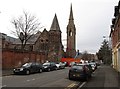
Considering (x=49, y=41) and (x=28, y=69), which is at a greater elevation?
(x=49, y=41)

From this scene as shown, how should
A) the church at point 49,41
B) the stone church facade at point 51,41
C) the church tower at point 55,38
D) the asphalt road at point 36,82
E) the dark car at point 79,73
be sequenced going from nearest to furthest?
the asphalt road at point 36,82 → the dark car at point 79,73 → the church at point 49,41 → the church tower at point 55,38 → the stone church facade at point 51,41

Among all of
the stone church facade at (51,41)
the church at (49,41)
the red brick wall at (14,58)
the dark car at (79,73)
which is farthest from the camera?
the stone church facade at (51,41)

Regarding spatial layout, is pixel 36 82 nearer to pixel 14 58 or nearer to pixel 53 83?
pixel 53 83

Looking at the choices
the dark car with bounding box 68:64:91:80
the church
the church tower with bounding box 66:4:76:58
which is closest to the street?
the dark car with bounding box 68:64:91:80

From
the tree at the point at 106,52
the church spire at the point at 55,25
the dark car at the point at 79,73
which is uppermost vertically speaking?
the church spire at the point at 55,25

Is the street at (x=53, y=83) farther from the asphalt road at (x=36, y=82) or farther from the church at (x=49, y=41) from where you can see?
the church at (x=49, y=41)

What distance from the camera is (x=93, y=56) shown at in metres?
Result: 181

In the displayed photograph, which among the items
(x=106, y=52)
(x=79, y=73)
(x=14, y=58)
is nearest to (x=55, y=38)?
(x=106, y=52)

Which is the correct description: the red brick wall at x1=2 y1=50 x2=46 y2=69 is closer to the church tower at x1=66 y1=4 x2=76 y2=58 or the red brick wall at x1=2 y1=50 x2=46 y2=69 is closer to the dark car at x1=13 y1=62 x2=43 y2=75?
the dark car at x1=13 y1=62 x2=43 y2=75

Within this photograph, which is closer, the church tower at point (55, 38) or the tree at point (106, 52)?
the church tower at point (55, 38)

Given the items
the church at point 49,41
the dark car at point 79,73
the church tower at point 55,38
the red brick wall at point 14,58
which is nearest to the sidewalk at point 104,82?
the dark car at point 79,73

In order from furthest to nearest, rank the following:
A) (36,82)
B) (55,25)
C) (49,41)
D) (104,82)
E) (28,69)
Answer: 1. (55,25)
2. (49,41)
3. (28,69)
4. (104,82)
5. (36,82)

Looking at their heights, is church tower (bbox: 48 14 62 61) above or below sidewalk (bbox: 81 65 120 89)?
above

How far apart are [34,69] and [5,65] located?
6.15m
